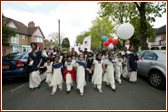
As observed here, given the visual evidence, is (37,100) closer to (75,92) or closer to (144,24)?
(75,92)

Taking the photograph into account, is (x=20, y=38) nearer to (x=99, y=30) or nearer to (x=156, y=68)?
(x=99, y=30)

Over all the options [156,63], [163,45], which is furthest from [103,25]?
[156,63]

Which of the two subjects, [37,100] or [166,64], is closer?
[37,100]

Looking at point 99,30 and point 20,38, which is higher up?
point 99,30

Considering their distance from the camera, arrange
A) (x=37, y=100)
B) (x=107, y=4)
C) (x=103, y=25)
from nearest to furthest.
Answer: (x=37, y=100), (x=107, y=4), (x=103, y=25)

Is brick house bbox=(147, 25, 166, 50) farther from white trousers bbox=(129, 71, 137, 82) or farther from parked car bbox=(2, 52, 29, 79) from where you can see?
parked car bbox=(2, 52, 29, 79)

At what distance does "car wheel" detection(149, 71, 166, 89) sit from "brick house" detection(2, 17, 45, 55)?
22369 mm

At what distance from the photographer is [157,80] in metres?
3.59

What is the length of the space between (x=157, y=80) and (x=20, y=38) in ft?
87.0

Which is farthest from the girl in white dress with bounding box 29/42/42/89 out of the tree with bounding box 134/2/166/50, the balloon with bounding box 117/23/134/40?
the tree with bounding box 134/2/166/50

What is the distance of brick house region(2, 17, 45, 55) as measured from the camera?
769 inches

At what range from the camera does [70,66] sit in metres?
3.32

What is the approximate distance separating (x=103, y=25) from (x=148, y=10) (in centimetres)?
1922

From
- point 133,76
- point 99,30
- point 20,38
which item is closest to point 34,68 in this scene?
Answer: point 133,76
